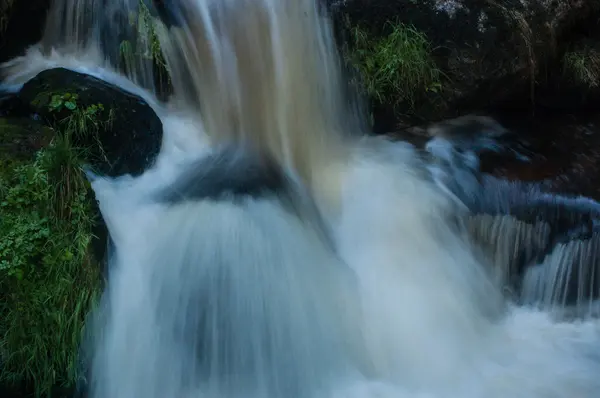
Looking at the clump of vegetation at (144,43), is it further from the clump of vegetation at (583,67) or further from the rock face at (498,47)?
the clump of vegetation at (583,67)

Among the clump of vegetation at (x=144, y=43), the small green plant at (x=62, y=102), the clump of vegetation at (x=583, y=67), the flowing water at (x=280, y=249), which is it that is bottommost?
the flowing water at (x=280, y=249)

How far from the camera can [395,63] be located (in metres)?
5.17

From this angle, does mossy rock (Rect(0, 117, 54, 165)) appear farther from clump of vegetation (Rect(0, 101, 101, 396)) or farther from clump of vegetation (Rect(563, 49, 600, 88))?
clump of vegetation (Rect(563, 49, 600, 88))

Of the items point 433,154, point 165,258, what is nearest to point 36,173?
point 165,258

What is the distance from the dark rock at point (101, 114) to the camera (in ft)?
13.5

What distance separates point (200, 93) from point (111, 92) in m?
0.81

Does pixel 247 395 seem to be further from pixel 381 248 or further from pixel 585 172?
pixel 585 172

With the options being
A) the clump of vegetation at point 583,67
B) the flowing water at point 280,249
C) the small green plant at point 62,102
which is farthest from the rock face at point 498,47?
the small green plant at point 62,102

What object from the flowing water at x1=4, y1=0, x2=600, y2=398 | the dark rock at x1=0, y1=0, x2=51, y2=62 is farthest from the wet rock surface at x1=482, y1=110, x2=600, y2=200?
the dark rock at x1=0, y1=0, x2=51, y2=62

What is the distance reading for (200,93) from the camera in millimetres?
4949

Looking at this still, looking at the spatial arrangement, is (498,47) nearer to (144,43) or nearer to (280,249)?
(280,249)

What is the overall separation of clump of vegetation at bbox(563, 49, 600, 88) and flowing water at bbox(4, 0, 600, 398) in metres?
1.87

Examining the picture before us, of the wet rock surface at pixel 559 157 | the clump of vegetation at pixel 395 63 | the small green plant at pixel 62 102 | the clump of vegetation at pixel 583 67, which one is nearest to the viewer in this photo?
the small green plant at pixel 62 102

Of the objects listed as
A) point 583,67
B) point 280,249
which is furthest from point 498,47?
point 280,249
